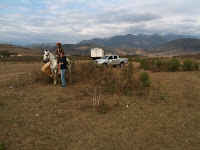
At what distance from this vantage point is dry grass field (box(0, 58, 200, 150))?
3494mm

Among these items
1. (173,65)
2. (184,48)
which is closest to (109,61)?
(173,65)

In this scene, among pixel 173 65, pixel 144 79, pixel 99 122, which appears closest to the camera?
pixel 99 122

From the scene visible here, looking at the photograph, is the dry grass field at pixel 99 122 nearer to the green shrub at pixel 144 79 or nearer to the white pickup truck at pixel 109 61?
the green shrub at pixel 144 79

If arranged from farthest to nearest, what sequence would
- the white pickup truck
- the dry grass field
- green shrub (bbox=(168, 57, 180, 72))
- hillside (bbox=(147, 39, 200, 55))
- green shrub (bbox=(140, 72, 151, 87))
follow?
1. hillside (bbox=(147, 39, 200, 55))
2. the white pickup truck
3. green shrub (bbox=(168, 57, 180, 72))
4. green shrub (bbox=(140, 72, 151, 87))
5. the dry grass field

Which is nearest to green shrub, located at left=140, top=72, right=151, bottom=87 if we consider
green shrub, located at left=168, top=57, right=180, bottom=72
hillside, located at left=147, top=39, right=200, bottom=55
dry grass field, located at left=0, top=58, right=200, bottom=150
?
dry grass field, located at left=0, top=58, right=200, bottom=150

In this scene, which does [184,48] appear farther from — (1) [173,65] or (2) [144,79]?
(2) [144,79]

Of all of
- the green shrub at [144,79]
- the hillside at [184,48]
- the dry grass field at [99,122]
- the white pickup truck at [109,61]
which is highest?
the hillside at [184,48]

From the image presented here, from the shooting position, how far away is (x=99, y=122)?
177 inches

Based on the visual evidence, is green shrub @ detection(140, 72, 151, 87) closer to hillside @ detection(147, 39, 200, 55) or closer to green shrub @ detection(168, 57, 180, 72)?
green shrub @ detection(168, 57, 180, 72)

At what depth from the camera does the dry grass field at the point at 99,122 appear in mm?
3494

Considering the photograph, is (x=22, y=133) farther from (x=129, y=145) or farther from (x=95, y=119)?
(x=129, y=145)

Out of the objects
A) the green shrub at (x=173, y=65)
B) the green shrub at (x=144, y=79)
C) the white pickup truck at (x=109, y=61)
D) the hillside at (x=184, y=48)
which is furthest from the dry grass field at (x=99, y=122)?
the hillside at (x=184, y=48)

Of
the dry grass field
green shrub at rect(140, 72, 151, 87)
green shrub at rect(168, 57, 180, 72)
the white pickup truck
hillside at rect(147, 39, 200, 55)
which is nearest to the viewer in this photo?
the dry grass field

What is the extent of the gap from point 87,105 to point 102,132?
1.83 m
